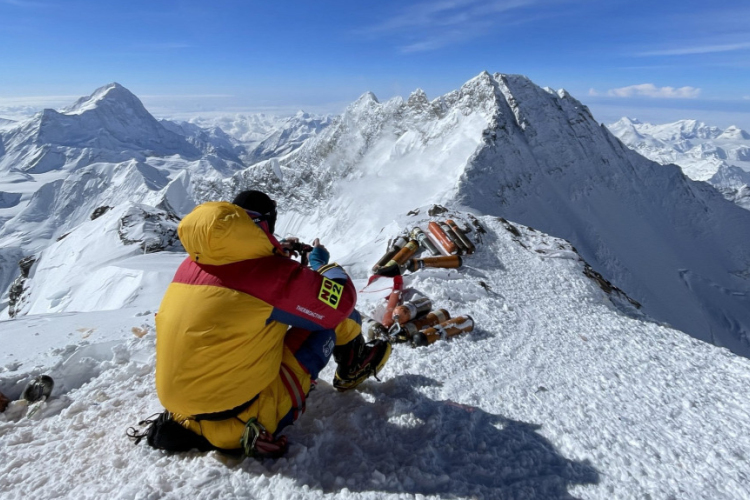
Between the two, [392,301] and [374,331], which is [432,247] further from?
[374,331]

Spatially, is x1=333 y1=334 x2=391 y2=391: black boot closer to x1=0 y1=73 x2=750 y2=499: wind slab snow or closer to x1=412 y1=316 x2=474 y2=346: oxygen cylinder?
x1=0 y1=73 x2=750 y2=499: wind slab snow

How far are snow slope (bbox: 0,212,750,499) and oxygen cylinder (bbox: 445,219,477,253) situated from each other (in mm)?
4521

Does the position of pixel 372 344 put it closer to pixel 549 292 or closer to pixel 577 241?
pixel 549 292

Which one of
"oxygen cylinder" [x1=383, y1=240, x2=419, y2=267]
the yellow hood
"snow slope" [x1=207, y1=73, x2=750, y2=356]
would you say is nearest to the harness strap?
the yellow hood

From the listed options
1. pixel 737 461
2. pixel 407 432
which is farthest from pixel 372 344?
pixel 737 461

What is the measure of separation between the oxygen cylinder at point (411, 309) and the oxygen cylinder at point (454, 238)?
4509 mm

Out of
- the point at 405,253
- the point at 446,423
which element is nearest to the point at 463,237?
the point at 405,253

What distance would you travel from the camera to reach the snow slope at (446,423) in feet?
11.4

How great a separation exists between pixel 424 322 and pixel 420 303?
29.0 inches

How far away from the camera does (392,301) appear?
339 inches

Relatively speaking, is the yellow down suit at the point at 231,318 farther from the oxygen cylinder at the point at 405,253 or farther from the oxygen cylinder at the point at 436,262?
the oxygen cylinder at the point at 405,253

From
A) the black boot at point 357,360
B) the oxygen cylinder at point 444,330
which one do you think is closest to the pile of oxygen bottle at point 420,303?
the oxygen cylinder at point 444,330

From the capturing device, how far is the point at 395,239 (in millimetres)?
13531

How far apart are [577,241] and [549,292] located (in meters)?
43.2
